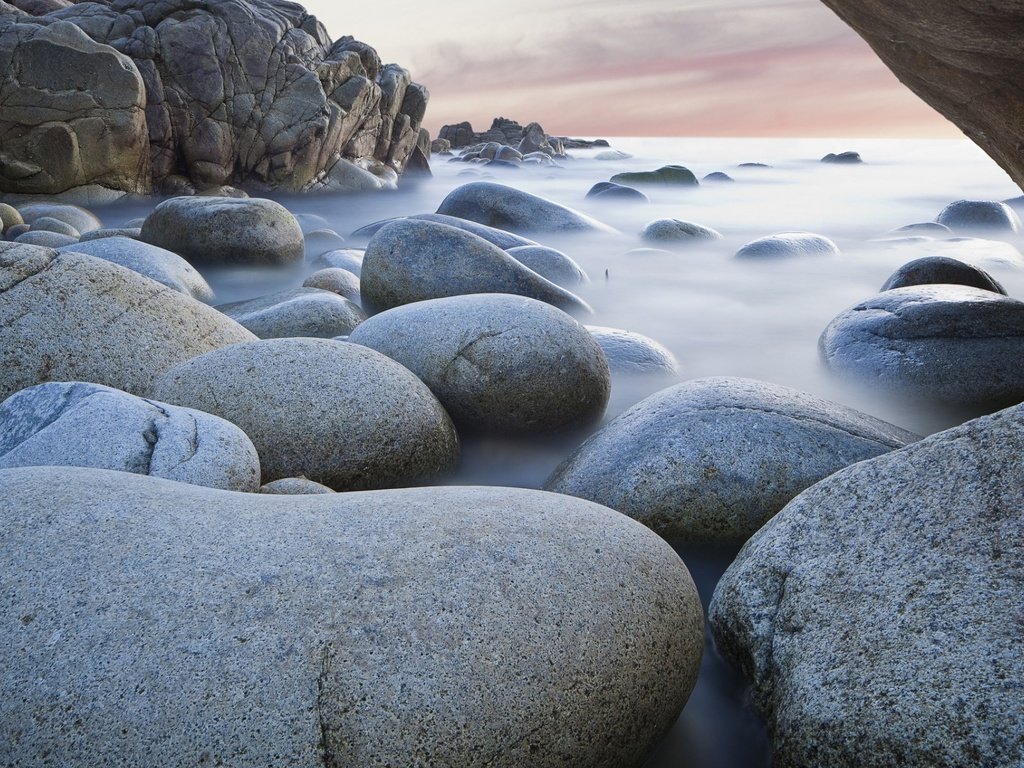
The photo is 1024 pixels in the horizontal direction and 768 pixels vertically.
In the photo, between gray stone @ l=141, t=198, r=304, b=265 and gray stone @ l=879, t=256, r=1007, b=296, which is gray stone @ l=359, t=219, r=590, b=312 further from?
gray stone @ l=879, t=256, r=1007, b=296

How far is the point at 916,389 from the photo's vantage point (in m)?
4.35

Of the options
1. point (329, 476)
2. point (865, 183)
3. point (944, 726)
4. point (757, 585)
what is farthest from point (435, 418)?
point (865, 183)

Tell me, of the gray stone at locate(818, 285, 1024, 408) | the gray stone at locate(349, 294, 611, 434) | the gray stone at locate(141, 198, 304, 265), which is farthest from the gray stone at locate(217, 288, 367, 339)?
the gray stone at locate(818, 285, 1024, 408)

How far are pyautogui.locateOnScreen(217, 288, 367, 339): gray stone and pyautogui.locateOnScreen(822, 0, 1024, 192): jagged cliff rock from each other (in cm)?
316

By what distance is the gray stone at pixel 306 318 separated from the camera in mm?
5070

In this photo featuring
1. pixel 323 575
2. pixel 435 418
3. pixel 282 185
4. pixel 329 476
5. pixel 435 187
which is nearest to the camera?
pixel 323 575

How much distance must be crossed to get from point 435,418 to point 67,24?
1273cm

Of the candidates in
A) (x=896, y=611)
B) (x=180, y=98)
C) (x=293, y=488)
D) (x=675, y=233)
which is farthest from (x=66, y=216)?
(x=896, y=611)

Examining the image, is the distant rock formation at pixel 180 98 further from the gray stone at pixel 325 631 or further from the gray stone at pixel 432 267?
the gray stone at pixel 325 631

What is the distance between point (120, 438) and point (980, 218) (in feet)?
40.7

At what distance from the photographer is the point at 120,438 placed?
98.9 inches

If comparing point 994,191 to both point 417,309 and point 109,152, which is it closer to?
point 109,152

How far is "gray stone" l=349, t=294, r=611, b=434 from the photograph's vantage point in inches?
151

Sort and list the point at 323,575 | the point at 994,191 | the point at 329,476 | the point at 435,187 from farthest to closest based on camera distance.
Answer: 1. the point at 994,191
2. the point at 435,187
3. the point at 329,476
4. the point at 323,575
